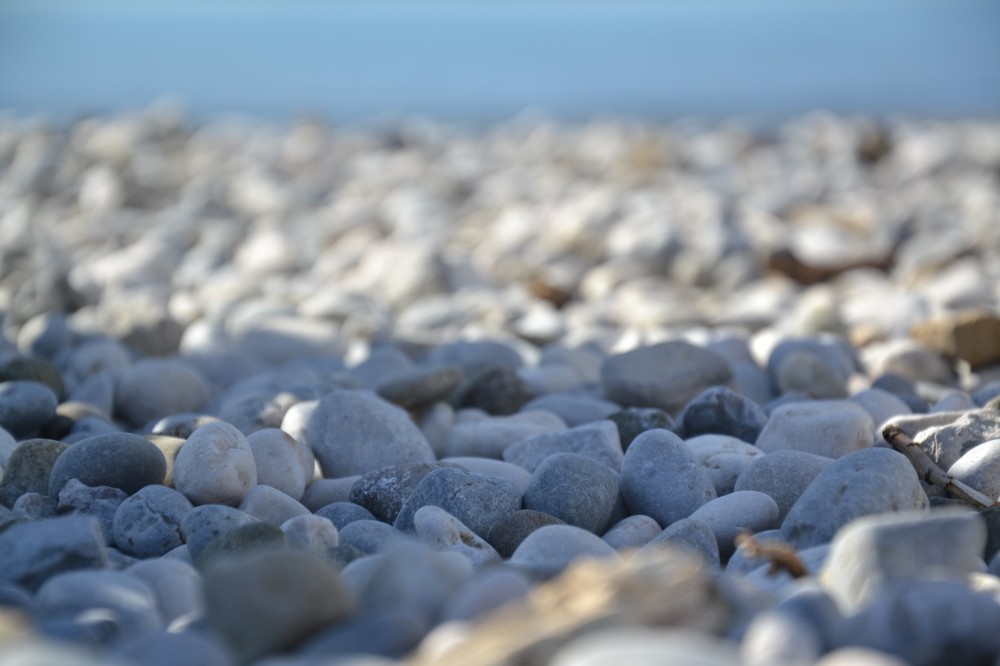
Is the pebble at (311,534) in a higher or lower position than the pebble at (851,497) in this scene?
higher

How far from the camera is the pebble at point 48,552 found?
1538 mm

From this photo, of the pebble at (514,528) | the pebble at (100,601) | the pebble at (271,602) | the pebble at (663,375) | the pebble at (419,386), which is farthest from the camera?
the pebble at (663,375)

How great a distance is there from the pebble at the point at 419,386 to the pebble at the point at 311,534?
84 cm

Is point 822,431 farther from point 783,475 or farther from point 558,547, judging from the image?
point 558,547

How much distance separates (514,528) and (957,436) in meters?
0.96

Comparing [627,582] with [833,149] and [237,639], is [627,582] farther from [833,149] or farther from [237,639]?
[833,149]

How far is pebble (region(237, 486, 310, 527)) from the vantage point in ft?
6.22

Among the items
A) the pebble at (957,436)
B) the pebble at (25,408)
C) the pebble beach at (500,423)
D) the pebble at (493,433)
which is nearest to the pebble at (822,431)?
the pebble beach at (500,423)

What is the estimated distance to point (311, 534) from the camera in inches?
67.7

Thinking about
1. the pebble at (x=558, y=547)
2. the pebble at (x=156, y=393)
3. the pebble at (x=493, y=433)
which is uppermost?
the pebble at (x=156, y=393)

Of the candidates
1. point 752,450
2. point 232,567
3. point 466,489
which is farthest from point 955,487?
point 232,567

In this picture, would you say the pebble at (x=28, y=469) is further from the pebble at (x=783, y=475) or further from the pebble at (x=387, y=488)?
the pebble at (x=783, y=475)

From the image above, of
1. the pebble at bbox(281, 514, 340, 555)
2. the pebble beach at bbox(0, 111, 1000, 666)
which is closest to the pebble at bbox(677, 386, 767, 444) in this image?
the pebble beach at bbox(0, 111, 1000, 666)

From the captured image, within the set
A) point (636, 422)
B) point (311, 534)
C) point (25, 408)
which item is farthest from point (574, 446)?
point (25, 408)
